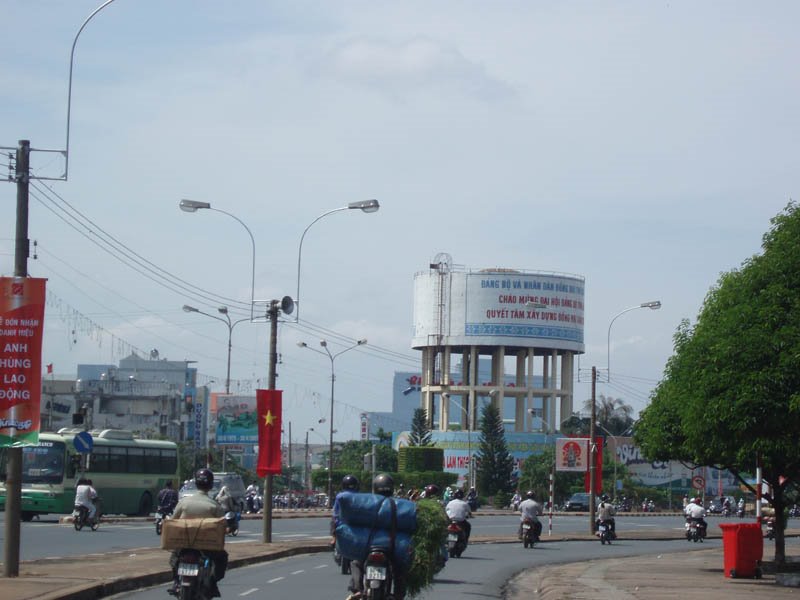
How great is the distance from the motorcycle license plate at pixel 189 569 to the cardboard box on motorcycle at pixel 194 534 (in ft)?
0.57

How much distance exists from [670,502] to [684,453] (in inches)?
3035

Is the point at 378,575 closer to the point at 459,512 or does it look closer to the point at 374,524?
the point at 374,524

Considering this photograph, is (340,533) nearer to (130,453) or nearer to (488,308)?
(130,453)

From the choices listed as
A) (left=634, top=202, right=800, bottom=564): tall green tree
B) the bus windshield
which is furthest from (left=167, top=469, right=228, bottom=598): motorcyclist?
the bus windshield

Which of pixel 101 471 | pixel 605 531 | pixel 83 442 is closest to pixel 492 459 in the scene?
pixel 101 471

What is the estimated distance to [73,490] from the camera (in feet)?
143

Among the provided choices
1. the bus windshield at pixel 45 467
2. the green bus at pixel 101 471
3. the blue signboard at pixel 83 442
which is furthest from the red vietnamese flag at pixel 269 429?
the bus windshield at pixel 45 467

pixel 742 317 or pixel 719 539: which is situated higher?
pixel 742 317

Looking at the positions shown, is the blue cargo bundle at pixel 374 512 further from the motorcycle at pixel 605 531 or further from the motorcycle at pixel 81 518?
the motorcycle at pixel 605 531

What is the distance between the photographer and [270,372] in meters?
29.1

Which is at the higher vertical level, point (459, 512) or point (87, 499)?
point (459, 512)

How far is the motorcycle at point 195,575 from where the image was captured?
39.7 feet

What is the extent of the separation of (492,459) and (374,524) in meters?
86.4

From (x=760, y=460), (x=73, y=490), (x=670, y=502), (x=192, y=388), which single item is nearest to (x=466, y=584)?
(x=760, y=460)
